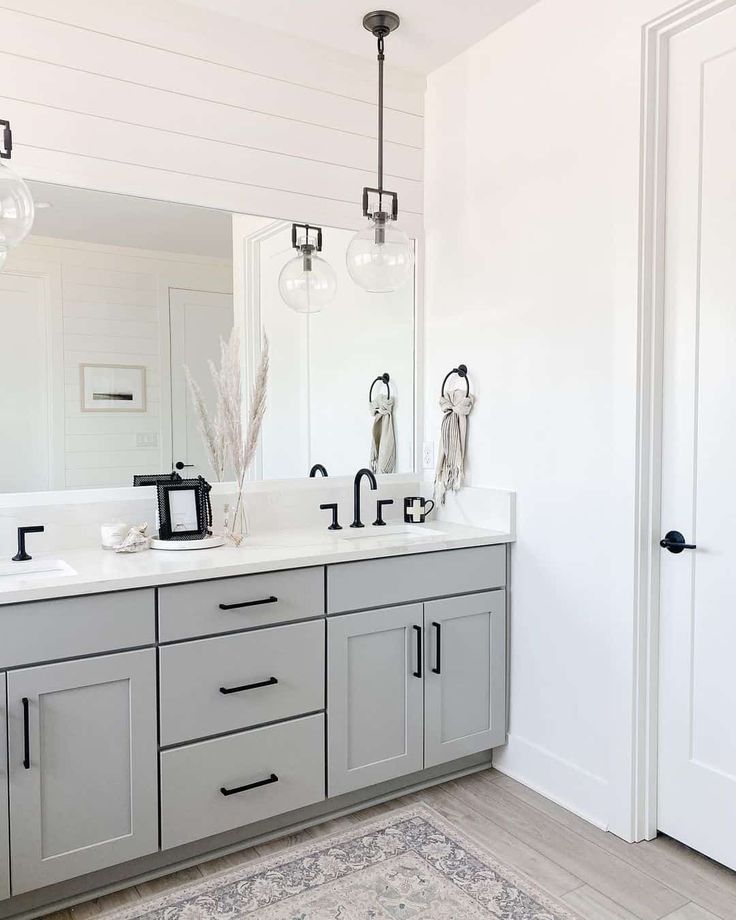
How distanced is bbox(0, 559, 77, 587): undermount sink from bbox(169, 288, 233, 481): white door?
1.79ft

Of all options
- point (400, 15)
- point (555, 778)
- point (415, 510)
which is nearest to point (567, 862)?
point (555, 778)

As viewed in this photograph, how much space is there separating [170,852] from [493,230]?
7.56 feet

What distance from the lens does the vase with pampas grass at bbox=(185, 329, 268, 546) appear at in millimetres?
2508

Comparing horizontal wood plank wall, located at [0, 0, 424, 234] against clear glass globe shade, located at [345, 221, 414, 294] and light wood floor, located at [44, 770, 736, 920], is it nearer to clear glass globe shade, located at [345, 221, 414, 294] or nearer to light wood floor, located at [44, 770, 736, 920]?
clear glass globe shade, located at [345, 221, 414, 294]

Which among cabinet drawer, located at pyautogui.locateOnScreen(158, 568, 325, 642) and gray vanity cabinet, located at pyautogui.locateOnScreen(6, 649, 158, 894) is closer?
gray vanity cabinet, located at pyautogui.locateOnScreen(6, 649, 158, 894)

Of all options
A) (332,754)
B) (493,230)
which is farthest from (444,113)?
(332,754)

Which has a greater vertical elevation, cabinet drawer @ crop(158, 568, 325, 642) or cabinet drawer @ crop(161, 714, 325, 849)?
cabinet drawer @ crop(158, 568, 325, 642)

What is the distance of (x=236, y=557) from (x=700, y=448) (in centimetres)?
139

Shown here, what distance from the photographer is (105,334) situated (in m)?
2.47

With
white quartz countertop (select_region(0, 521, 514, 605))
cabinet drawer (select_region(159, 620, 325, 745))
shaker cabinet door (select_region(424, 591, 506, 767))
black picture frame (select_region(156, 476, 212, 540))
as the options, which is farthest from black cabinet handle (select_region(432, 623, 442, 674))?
black picture frame (select_region(156, 476, 212, 540))

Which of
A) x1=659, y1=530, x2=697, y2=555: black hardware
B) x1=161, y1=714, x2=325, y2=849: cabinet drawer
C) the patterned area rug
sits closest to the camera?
the patterned area rug

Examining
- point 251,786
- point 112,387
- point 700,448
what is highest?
point 112,387

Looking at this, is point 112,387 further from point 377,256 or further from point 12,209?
point 377,256

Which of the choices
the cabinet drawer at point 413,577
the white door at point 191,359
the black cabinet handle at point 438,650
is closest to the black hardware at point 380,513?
the cabinet drawer at point 413,577
